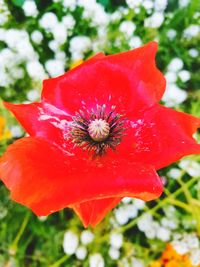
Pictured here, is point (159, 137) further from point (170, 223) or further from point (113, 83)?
point (170, 223)

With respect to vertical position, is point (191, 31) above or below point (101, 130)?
below

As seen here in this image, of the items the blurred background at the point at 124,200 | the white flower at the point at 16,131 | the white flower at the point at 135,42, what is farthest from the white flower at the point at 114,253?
the white flower at the point at 135,42

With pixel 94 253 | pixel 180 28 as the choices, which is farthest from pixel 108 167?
pixel 180 28

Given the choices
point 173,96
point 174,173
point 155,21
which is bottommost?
point 174,173

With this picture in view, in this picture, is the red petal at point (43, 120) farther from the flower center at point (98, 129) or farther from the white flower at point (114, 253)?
the white flower at point (114, 253)

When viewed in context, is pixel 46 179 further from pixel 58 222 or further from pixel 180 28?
pixel 180 28

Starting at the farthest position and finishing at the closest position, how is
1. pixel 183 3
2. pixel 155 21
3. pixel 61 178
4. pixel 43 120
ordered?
pixel 183 3 < pixel 155 21 < pixel 43 120 < pixel 61 178

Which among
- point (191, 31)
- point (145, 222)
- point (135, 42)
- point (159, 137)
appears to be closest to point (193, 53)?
point (191, 31)
